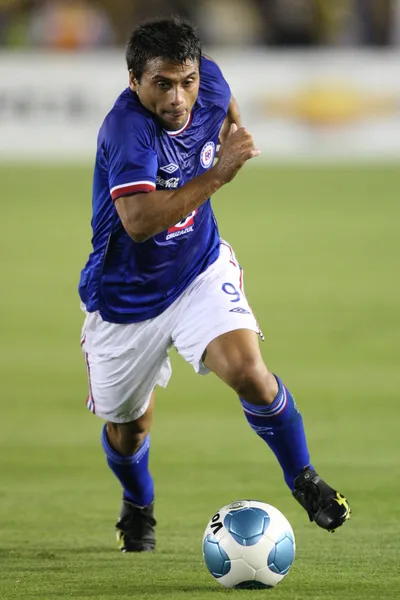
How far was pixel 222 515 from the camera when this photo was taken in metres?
5.09

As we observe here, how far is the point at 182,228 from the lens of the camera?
5.85 m

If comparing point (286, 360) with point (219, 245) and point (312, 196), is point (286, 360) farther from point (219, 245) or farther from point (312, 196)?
point (312, 196)

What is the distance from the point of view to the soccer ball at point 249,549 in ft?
16.2

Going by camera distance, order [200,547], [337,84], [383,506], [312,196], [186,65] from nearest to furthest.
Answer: [186,65] → [200,547] → [383,506] → [312,196] → [337,84]

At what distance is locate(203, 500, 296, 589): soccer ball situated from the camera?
4930 mm

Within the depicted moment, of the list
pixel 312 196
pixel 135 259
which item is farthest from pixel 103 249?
pixel 312 196

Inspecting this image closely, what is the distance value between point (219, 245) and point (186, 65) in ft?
3.37

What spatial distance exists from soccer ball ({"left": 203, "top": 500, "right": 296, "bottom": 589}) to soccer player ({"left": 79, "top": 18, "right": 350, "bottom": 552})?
1.21 feet

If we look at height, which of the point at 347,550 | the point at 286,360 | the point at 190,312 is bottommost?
the point at 286,360

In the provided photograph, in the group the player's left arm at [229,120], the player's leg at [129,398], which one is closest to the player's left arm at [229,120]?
the player's left arm at [229,120]

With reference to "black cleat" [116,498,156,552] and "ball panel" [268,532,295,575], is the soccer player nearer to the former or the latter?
"black cleat" [116,498,156,552]

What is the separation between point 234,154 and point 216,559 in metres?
1.66

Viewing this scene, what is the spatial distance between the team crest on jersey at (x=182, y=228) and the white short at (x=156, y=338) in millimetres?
215

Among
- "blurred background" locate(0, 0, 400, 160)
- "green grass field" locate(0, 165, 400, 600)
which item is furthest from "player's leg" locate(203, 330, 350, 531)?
"blurred background" locate(0, 0, 400, 160)
